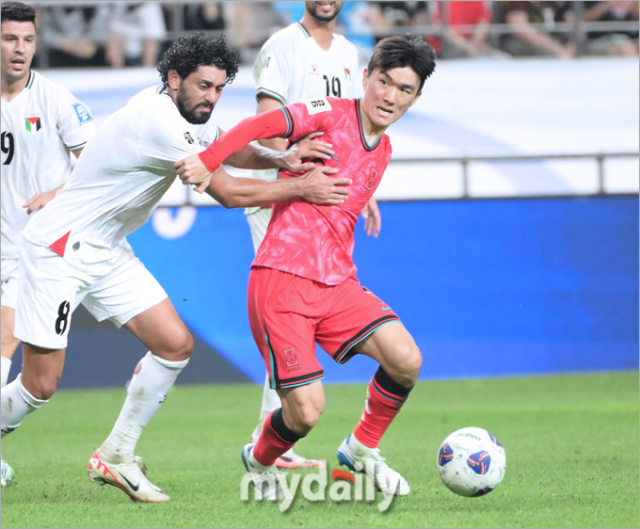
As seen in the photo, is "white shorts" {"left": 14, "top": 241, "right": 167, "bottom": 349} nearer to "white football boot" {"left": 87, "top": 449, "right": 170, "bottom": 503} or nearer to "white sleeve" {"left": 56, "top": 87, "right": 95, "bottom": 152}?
"white football boot" {"left": 87, "top": 449, "right": 170, "bottom": 503}

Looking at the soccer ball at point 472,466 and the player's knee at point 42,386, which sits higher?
the player's knee at point 42,386

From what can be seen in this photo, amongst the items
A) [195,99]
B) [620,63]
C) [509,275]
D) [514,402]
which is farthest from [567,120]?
[195,99]

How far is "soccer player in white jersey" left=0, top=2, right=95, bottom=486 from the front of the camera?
4695 mm

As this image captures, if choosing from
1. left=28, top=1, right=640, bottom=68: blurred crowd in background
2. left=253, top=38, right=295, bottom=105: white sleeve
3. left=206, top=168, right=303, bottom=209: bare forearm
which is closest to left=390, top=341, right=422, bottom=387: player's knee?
left=206, top=168, right=303, bottom=209: bare forearm

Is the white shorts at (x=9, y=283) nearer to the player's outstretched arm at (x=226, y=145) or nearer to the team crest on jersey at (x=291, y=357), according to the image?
the player's outstretched arm at (x=226, y=145)

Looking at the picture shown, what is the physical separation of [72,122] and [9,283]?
962 mm

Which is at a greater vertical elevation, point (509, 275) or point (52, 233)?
point (52, 233)

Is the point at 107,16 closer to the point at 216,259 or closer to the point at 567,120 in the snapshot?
the point at 216,259

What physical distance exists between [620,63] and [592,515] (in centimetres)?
967

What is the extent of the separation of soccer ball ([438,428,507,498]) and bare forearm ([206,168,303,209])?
4.34 feet

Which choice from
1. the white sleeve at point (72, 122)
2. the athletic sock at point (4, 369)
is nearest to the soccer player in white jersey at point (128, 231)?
the athletic sock at point (4, 369)

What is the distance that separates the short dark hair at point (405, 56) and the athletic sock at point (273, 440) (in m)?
1.64

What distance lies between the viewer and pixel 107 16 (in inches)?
454

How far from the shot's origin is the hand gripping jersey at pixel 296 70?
5.04 metres
